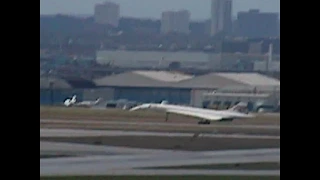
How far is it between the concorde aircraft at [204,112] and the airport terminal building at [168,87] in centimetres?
14

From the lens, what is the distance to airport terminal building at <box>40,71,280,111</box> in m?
11.5

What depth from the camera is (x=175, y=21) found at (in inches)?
425

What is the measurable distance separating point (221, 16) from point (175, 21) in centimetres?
145

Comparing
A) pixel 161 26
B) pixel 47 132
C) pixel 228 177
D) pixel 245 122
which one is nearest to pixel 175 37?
pixel 161 26

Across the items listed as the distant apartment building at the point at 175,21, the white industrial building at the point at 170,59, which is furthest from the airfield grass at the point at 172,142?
the white industrial building at the point at 170,59

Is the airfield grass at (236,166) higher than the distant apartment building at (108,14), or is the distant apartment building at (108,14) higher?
the distant apartment building at (108,14)

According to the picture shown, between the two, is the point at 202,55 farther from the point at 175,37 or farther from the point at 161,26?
the point at 161,26

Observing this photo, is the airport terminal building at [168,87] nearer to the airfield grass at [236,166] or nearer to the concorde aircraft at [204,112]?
the concorde aircraft at [204,112]

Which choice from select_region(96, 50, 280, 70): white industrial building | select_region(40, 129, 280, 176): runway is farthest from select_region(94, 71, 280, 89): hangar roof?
select_region(40, 129, 280, 176): runway

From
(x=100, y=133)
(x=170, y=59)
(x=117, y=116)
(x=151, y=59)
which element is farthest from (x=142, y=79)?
(x=100, y=133)

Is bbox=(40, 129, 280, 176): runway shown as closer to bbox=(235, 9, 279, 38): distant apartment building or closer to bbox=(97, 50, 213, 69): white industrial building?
bbox=(235, 9, 279, 38): distant apartment building

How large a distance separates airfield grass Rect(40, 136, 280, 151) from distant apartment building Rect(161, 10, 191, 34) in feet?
6.15

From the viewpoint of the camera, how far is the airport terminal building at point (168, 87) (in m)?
11.5
